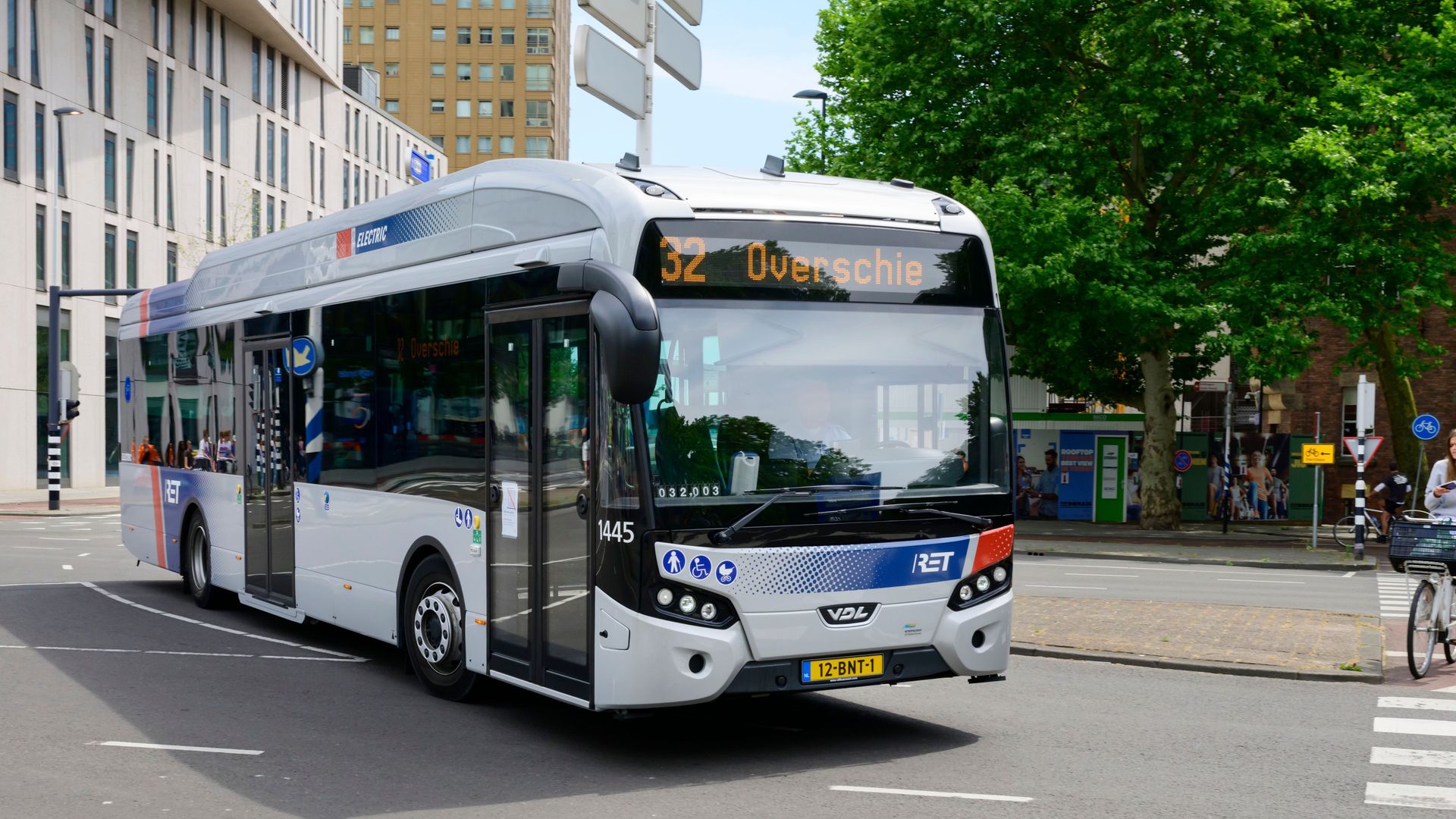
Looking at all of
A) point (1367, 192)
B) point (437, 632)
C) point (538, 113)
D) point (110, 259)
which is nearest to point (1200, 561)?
point (1367, 192)

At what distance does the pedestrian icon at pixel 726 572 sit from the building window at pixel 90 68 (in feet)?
149

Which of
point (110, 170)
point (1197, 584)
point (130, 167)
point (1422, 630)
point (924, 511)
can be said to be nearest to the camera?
point (924, 511)

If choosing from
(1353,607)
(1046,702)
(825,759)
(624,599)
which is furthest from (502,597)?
(1353,607)

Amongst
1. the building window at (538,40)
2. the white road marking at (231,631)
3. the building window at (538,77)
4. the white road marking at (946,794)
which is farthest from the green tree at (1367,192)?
the building window at (538,40)

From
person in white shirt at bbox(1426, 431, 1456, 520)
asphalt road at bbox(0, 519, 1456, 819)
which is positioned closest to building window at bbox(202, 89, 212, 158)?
asphalt road at bbox(0, 519, 1456, 819)

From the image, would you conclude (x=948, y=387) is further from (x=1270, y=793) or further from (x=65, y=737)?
(x=65, y=737)

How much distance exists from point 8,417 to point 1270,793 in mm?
43561

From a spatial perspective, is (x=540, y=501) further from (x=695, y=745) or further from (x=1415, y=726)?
(x=1415, y=726)

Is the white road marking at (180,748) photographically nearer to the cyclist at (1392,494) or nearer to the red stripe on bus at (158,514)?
the red stripe on bus at (158,514)

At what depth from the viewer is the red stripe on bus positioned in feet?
50.6

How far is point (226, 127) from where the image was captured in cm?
5816

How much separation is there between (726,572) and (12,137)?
42.1m

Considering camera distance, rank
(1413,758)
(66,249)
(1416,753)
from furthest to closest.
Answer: (66,249), (1416,753), (1413,758)

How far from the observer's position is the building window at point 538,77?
107 meters
